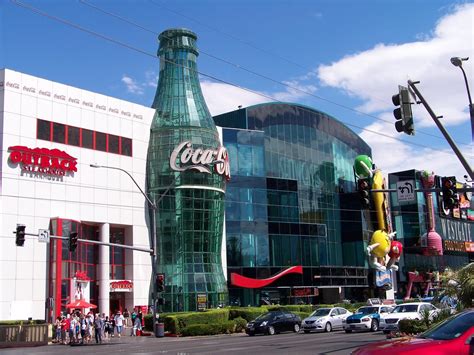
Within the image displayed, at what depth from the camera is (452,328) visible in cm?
976

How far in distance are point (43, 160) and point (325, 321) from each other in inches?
872

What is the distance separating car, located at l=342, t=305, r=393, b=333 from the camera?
3316cm

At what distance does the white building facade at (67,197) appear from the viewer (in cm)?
3972

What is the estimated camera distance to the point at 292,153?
65.0m

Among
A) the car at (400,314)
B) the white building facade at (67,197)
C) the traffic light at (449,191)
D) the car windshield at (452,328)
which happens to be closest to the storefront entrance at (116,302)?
the white building facade at (67,197)

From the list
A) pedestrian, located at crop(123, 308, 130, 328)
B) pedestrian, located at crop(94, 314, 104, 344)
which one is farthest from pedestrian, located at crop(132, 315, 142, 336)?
pedestrian, located at crop(123, 308, 130, 328)

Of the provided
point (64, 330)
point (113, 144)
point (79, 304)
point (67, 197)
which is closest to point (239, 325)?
point (79, 304)

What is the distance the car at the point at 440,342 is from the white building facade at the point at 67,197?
33631 millimetres

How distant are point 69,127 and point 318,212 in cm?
3243

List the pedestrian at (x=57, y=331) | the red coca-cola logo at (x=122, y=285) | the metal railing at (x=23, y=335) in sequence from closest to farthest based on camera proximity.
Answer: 1. the metal railing at (x=23, y=335)
2. the pedestrian at (x=57, y=331)
3. the red coca-cola logo at (x=122, y=285)

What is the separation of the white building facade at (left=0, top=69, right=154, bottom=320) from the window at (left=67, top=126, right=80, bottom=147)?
0.07 m

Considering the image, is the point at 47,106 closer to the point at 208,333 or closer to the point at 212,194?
the point at 212,194

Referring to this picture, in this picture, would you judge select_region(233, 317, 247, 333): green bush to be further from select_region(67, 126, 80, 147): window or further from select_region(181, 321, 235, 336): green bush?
select_region(67, 126, 80, 147): window

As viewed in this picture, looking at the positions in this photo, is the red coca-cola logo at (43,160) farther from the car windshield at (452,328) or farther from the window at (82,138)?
the car windshield at (452,328)
